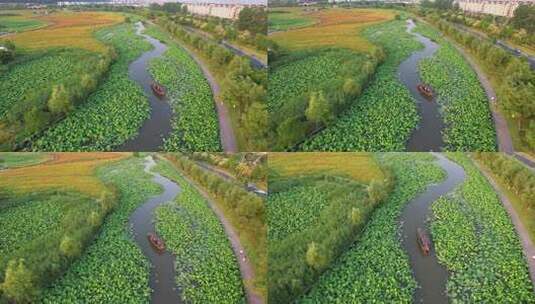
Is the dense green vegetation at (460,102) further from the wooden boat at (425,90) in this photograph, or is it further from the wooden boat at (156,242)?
the wooden boat at (156,242)

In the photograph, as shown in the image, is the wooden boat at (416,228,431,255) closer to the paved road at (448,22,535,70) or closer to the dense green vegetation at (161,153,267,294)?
the dense green vegetation at (161,153,267,294)

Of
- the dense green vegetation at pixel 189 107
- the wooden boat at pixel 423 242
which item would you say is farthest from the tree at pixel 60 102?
the wooden boat at pixel 423 242

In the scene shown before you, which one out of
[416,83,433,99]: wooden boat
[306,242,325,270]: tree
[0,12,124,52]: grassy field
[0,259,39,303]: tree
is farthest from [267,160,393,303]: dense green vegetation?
[0,12,124,52]: grassy field

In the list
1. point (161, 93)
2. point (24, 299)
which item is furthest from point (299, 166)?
point (24, 299)

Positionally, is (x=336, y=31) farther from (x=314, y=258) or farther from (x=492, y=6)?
→ (x=314, y=258)

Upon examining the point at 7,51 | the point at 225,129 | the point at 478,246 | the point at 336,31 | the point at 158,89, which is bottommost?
the point at 478,246

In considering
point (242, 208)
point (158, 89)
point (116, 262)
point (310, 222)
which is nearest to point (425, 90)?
point (310, 222)
